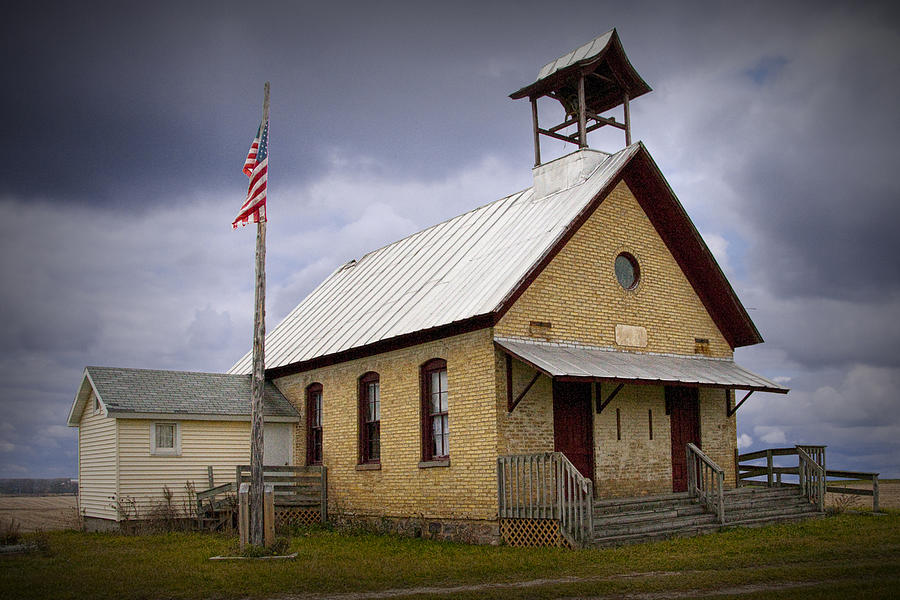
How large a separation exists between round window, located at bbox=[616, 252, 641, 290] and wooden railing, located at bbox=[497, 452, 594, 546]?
5509mm

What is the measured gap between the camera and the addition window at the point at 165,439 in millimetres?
22172

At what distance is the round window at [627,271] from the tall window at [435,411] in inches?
184

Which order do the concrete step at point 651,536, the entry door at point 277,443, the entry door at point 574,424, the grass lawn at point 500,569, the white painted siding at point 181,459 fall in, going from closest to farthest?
the grass lawn at point 500,569
the concrete step at point 651,536
the entry door at point 574,424
the white painted siding at point 181,459
the entry door at point 277,443

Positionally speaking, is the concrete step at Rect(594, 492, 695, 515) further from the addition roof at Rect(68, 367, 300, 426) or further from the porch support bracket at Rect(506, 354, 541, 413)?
the addition roof at Rect(68, 367, 300, 426)

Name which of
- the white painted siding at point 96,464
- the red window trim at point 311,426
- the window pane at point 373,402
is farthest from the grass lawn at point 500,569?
the red window trim at point 311,426

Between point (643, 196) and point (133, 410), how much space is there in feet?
43.2

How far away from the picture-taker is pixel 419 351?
19.7 metres

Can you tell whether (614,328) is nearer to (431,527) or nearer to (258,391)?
(431,527)

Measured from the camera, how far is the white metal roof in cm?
1884

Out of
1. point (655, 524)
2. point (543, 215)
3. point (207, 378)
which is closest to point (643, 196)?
point (543, 215)

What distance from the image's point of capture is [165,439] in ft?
73.5

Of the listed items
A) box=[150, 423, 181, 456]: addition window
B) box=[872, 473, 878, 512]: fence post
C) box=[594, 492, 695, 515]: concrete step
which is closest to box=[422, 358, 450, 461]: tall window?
box=[594, 492, 695, 515]: concrete step

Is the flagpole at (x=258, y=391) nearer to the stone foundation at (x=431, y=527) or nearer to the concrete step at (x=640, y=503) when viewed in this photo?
the stone foundation at (x=431, y=527)

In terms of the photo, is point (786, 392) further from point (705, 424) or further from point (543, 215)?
point (543, 215)
